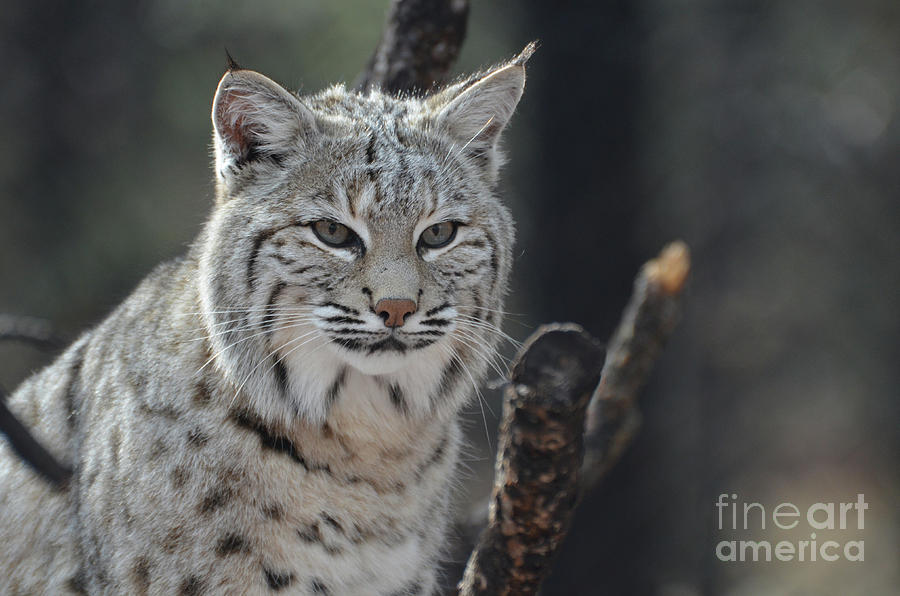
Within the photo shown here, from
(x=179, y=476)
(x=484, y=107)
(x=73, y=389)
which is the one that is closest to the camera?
(x=179, y=476)

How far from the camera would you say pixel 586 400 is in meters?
2.94

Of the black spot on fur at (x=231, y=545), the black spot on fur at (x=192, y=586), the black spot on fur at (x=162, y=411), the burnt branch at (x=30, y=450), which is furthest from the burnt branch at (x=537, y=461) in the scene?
the burnt branch at (x=30, y=450)

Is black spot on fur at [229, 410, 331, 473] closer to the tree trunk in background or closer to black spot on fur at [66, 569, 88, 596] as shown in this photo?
black spot on fur at [66, 569, 88, 596]

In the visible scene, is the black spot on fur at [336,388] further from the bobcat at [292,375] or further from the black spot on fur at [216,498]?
the black spot on fur at [216,498]

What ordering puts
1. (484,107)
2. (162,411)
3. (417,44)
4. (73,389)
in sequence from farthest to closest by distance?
(417,44)
(73,389)
(484,107)
(162,411)

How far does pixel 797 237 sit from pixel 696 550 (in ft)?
12.7

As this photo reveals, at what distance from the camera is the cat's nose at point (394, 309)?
304 cm

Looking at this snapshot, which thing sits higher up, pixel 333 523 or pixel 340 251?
pixel 340 251

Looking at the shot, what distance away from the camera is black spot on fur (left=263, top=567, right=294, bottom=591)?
3.13 metres

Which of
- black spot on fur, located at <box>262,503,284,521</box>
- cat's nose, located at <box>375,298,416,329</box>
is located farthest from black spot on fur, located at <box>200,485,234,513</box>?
cat's nose, located at <box>375,298,416,329</box>

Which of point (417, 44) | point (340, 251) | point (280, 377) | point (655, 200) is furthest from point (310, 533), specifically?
point (655, 200)

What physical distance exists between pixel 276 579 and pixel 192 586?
0.26 m

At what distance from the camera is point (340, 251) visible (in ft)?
10.4

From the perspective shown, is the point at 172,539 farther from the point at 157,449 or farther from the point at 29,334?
the point at 29,334
